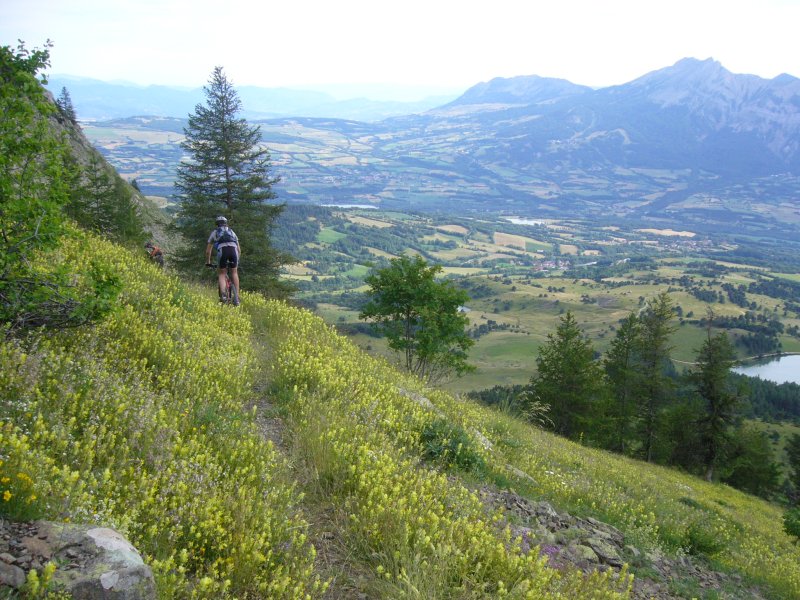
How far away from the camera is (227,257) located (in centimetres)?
1373

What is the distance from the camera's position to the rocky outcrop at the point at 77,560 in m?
3.10

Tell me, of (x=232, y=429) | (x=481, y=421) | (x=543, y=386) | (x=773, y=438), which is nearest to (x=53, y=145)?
(x=232, y=429)

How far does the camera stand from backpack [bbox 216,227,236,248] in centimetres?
1407

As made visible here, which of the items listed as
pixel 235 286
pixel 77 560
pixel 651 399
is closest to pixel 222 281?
pixel 235 286

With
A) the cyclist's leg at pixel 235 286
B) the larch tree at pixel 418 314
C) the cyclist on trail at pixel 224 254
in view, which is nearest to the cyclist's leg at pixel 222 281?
the cyclist on trail at pixel 224 254

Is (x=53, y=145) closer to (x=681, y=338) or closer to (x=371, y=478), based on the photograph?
(x=371, y=478)

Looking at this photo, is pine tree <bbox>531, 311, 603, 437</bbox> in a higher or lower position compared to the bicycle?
lower

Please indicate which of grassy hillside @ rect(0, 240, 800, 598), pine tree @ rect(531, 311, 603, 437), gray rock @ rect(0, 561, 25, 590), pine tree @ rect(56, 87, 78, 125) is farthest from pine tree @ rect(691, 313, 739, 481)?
pine tree @ rect(56, 87, 78, 125)

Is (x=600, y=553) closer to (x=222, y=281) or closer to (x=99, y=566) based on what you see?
(x=99, y=566)

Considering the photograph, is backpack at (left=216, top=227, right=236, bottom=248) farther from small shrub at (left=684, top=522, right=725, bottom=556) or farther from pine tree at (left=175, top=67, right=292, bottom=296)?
pine tree at (left=175, top=67, right=292, bottom=296)

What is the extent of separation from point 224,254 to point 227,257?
0.12 meters

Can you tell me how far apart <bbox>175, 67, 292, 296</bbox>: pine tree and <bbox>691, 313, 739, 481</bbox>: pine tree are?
35.9 metres

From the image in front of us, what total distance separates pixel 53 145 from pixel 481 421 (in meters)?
9.50

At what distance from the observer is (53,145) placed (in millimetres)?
6277
